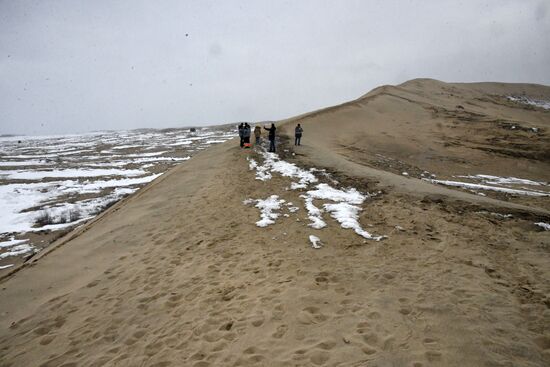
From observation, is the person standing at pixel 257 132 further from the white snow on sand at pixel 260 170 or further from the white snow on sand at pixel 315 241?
the white snow on sand at pixel 315 241

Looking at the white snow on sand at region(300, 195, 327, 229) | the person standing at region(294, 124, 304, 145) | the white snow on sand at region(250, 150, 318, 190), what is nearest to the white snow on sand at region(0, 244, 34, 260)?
the white snow on sand at region(250, 150, 318, 190)

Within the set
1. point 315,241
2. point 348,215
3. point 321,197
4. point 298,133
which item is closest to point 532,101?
point 298,133

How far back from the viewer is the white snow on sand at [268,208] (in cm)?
870

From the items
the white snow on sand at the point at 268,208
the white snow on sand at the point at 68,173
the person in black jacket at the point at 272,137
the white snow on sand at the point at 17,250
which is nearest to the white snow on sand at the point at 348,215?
the white snow on sand at the point at 268,208

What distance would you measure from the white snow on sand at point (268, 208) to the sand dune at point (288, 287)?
26 centimetres

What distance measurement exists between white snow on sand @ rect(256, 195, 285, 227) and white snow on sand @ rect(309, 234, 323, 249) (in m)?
1.55

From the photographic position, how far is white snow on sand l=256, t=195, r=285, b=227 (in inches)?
342

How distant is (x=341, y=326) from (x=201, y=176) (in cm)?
1114

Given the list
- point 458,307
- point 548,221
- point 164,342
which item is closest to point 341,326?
point 458,307

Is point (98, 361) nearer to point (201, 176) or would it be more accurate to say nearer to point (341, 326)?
point (341, 326)

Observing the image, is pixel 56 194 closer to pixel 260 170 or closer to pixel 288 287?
pixel 260 170

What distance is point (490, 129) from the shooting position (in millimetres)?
24453

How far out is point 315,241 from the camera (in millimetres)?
7273

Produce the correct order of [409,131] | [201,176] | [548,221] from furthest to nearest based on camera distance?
[409,131] < [201,176] < [548,221]
